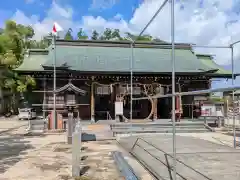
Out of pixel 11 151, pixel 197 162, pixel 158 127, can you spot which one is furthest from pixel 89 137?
pixel 197 162

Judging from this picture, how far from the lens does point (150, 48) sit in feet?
69.9

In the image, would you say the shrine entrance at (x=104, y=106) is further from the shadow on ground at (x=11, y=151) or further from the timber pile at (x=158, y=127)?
the shadow on ground at (x=11, y=151)

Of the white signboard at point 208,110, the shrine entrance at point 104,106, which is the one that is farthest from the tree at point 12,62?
the white signboard at point 208,110

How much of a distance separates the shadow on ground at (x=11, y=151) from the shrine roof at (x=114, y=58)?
588cm

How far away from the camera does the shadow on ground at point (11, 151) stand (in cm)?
744

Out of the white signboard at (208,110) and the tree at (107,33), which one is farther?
the tree at (107,33)

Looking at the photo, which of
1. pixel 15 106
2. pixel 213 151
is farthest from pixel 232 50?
pixel 15 106

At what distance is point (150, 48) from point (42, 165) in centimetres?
1563

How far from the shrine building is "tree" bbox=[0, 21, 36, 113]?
6.75 m

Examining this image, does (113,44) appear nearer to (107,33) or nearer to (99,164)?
(99,164)

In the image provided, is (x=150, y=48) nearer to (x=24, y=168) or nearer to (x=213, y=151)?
(x=213, y=151)

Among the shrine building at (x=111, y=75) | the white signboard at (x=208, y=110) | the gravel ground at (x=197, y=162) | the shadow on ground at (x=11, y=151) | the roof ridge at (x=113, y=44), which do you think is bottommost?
the shadow on ground at (x=11, y=151)

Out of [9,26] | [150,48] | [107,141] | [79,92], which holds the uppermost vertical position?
[9,26]

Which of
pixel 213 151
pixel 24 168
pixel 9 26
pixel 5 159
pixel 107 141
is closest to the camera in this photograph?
pixel 24 168
